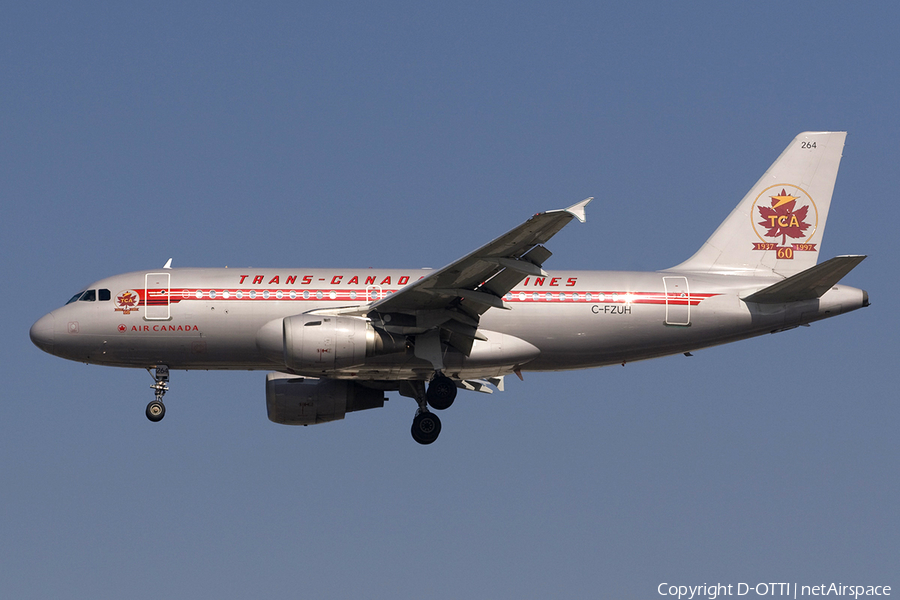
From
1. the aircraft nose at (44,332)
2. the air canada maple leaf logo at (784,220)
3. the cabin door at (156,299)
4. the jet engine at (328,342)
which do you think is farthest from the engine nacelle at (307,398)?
the air canada maple leaf logo at (784,220)

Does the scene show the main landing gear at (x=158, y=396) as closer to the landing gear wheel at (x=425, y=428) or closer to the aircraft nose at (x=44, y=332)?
the aircraft nose at (x=44, y=332)

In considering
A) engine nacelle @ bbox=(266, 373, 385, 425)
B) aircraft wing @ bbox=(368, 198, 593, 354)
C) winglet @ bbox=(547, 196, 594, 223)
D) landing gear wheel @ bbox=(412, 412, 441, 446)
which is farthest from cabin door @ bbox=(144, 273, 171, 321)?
winglet @ bbox=(547, 196, 594, 223)

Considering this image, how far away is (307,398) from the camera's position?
118 feet

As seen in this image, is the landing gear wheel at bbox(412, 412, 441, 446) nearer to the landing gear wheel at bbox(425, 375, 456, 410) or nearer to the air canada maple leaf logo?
the landing gear wheel at bbox(425, 375, 456, 410)

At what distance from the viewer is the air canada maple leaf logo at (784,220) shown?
118ft

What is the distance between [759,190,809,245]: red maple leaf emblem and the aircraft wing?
32.4 ft

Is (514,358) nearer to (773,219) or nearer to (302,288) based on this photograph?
(302,288)

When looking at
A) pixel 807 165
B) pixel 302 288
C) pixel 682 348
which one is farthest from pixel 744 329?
pixel 302 288

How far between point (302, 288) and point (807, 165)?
15.7 m

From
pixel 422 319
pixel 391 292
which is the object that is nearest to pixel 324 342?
pixel 422 319

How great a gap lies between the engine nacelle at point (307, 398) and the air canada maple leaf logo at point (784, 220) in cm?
1296

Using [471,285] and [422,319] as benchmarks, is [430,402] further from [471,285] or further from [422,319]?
[471,285]

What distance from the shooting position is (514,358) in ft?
109

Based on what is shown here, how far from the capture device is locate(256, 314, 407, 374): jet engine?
30719 millimetres
